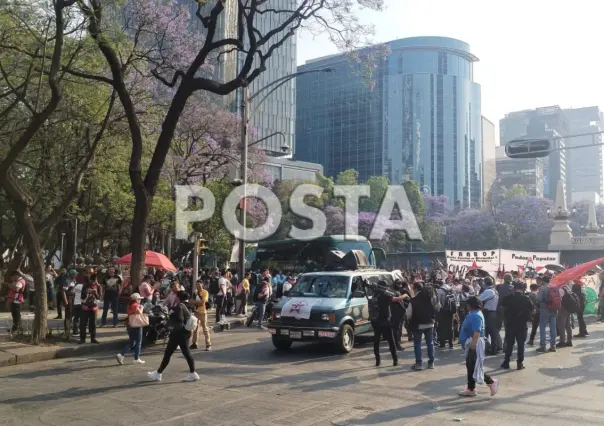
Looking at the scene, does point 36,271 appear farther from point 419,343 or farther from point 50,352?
point 419,343

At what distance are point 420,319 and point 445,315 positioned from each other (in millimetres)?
3044

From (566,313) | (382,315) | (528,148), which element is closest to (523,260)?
(528,148)

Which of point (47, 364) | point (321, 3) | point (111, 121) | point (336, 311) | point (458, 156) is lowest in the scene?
point (47, 364)

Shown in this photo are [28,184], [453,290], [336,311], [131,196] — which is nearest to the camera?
[336,311]

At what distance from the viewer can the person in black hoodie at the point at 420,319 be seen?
35.9 feet

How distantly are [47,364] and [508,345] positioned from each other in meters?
9.07

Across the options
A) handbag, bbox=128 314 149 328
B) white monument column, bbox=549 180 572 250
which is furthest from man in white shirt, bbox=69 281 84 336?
white monument column, bbox=549 180 572 250

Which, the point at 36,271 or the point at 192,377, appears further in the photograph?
the point at 36,271

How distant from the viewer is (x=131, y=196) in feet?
87.1

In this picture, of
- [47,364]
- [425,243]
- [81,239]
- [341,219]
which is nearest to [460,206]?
[425,243]

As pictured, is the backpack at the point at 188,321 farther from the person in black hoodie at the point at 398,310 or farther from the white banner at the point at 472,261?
the white banner at the point at 472,261

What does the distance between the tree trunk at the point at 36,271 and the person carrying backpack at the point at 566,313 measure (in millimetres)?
12107

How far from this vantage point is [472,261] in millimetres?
25078

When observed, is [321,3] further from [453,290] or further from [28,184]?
[28,184]
